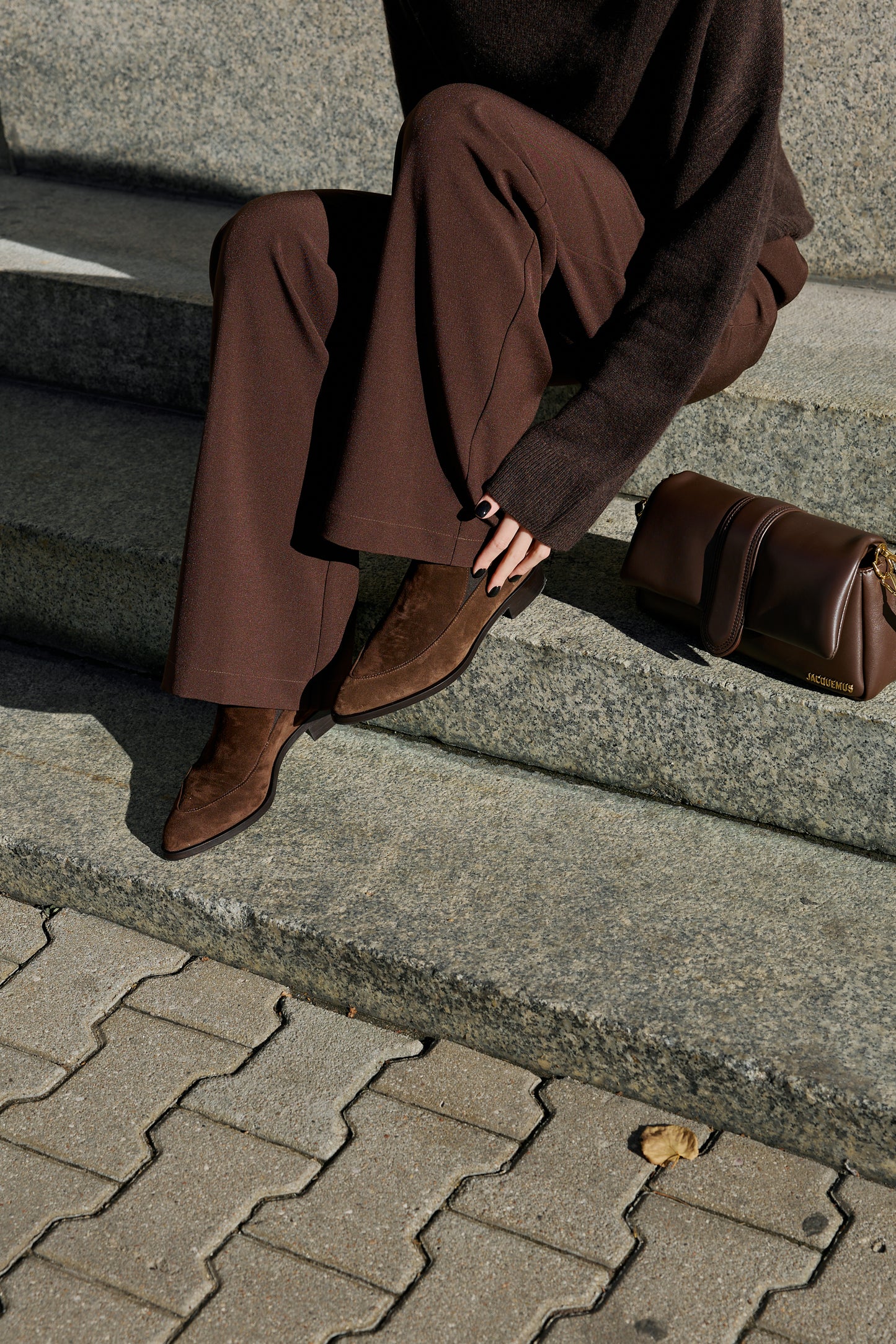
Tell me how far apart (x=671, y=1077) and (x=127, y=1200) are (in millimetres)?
756

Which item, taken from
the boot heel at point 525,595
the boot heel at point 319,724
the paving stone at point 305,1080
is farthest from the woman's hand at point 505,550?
the paving stone at point 305,1080

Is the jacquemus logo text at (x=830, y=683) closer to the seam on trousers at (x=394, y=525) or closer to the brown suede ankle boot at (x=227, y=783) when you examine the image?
the seam on trousers at (x=394, y=525)

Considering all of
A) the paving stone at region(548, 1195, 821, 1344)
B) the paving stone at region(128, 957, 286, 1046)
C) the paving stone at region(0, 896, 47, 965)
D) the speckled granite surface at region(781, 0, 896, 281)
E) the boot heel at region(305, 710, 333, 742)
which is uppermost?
the speckled granite surface at region(781, 0, 896, 281)

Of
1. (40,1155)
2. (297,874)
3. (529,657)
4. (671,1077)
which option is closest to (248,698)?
(297,874)

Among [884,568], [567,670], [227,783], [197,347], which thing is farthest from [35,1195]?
[197,347]

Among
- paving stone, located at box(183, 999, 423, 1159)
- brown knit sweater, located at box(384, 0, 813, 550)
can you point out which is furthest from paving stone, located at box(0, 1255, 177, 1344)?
brown knit sweater, located at box(384, 0, 813, 550)

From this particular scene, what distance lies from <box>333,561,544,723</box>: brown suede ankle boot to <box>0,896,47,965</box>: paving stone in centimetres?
65

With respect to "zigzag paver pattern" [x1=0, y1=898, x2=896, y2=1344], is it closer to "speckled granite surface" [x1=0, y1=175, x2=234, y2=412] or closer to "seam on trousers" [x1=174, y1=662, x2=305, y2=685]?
"seam on trousers" [x1=174, y1=662, x2=305, y2=685]

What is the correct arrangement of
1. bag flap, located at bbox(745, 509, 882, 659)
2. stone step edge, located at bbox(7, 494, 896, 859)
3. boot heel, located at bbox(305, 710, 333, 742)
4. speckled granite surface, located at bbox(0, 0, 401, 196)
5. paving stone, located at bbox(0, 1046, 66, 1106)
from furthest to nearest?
speckled granite surface, located at bbox(0, 0, 401, 196), boot heel, located at bbox(305, 710, 333, 742), stone step edge, located at bbox(7, 494, 896, 859), bag flap, located at bbox(745, 509, 882, 659), paving stone, located at bbox(0, 1046, 66, 1106)

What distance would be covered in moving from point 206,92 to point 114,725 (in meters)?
2.13

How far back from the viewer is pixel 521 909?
198 centimetres

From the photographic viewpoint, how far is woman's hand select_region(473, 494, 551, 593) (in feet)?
6.21

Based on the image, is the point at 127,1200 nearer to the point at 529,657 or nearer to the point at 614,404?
the point at 529,657

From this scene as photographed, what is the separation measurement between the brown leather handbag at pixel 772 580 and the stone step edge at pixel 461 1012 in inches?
26.4
